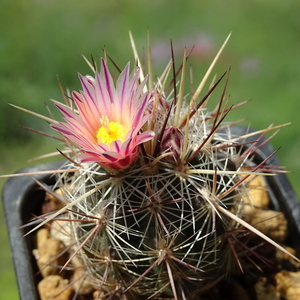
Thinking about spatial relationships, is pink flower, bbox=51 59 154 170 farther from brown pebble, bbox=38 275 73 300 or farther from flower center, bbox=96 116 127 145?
brown pebble, bbox=38 275 73 300

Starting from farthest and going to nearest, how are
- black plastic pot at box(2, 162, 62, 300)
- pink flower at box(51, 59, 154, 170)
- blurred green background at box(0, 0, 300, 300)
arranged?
1. blurred green background at box(0, 0, 300, 300)
2. black plastic pot at box(2, 162, 62, 300)
3. pink flower at box(51, 59, 154, 170)

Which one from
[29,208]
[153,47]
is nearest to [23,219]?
[29,208]

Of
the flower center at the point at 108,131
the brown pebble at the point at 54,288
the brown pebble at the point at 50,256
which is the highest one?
the flower center at the point at 108,131

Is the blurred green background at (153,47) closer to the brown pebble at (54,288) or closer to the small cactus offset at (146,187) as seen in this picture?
the brown pebble at (54,288)

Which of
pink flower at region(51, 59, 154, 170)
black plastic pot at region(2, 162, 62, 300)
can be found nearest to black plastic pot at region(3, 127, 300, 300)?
black plastic pot at region(2, 162, 62, 300)

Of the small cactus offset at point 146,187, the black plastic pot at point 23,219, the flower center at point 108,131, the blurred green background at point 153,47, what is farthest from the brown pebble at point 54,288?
the blurred green background at point 153,47

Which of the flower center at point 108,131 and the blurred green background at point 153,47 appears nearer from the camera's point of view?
the flower center at point 108,131
